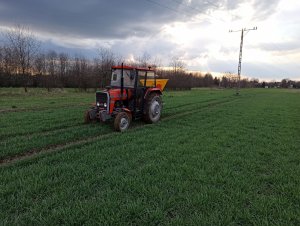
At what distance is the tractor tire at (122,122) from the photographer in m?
8.81

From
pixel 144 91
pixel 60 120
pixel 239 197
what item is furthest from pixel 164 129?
pixel 239 197

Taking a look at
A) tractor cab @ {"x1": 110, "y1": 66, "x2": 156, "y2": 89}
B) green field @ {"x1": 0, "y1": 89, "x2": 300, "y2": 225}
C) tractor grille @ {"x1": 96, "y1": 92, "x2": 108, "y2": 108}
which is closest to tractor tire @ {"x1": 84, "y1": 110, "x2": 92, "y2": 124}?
tractor grille @ {"x1": 96, "y1": 92, "x2": 108, "y2": 108}

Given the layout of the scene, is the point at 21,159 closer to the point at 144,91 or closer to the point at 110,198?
the point at 110,198

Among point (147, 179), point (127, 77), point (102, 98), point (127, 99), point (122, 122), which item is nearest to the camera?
point (147, 179)

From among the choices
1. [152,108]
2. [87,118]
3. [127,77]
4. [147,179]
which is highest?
[127,77]

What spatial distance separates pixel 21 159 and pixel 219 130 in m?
6.88

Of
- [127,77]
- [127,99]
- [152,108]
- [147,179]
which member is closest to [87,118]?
[127,99]

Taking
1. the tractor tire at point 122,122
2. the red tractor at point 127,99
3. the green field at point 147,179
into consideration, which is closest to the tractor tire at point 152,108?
the red tractor at point 127,99

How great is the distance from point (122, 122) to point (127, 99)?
4.37 feet

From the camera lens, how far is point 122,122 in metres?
9.05

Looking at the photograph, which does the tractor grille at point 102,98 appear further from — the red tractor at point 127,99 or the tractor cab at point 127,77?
the tractor cab at point 127,77

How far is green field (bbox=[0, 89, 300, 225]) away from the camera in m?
3.48

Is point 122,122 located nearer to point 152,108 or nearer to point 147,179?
point 152,108

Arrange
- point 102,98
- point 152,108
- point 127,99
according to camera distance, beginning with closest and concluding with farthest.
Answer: point 102,98 → point 127,99 → point 152,108
